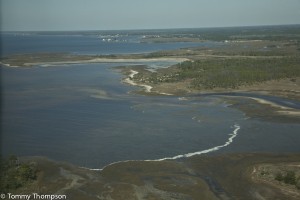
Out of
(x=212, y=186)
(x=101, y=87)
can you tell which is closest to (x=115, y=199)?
(x=212, y=186)

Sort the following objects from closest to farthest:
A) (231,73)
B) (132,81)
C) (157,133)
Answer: (157,133) < (132,81) < (231,73)

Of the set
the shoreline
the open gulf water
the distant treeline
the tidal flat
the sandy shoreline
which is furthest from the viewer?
the shoreline

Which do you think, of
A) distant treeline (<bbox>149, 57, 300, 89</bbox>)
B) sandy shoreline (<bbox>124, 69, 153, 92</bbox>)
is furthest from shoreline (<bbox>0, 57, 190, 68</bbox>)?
sandy shoreline (<bbox>124, 69, 153, 92</bbox>)

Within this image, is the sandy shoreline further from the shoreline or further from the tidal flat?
the shoreline

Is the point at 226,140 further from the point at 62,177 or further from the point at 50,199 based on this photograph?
the point at 50,199

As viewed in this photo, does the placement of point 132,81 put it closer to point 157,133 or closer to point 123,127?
point 123,127

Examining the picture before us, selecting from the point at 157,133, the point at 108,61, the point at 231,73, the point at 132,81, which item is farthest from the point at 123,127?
Result: the point at 108,61
